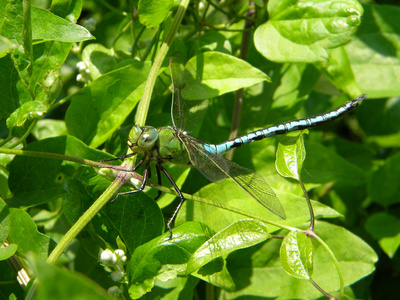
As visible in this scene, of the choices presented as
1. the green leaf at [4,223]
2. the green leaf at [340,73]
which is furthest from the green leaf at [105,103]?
the green leaf at [340,73]

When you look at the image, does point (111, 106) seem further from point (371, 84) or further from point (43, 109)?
point (371, 84)

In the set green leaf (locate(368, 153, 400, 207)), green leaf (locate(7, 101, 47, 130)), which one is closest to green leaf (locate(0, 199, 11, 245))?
green leaf (locate(7, 101, 47, 130))

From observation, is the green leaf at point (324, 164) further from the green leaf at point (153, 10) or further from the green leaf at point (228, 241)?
the green leaf at point (153, 10)

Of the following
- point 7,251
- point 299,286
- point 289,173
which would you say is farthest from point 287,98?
point 7,251

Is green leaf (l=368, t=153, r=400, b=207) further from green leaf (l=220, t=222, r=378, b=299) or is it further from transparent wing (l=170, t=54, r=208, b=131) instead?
transparent wing (l=170, t=54, r=208, b=131)

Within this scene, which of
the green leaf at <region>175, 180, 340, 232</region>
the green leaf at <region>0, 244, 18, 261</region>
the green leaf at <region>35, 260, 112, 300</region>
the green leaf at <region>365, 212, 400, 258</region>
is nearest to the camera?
the green leaf at <region>35, 260, 112, 300</region>

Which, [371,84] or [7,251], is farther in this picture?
[371,84]

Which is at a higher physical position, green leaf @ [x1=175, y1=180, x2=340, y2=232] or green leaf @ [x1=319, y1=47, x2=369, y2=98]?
green leaf @ [x1=319, y1=47, x2=369, y2=98]
